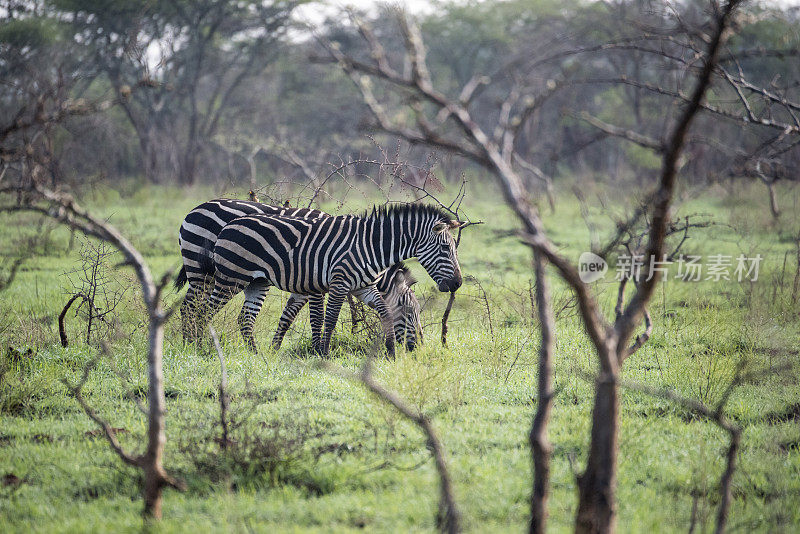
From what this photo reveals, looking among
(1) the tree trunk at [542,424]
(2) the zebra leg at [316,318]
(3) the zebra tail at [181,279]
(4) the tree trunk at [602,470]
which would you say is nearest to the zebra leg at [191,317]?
(3) the zebra tail at [181,279]

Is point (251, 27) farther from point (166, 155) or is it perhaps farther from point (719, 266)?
point (719, 266)

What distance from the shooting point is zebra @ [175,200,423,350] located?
Answer: 20.6ft

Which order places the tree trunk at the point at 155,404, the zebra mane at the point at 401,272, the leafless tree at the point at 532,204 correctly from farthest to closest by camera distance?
the zebra mane at the point at 401,272 → the tree trunk at the point at 155,404 → the leafless tree at the point at 532,204

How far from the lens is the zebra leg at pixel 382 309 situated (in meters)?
5.88

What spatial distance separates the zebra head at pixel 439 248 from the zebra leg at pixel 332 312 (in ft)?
2.36

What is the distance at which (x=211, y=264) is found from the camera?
21.9ft

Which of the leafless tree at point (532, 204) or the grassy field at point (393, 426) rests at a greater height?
the leafless tree at point (532, 204)

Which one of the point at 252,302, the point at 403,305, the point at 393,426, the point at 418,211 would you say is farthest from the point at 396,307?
the point at 393,426

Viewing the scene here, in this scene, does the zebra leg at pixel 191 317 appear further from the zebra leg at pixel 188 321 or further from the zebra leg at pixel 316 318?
the zebra leg at pixel 316 318

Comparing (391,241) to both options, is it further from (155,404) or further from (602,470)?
(602,470)

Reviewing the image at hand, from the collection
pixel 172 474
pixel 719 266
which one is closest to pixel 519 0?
pixel 719 266

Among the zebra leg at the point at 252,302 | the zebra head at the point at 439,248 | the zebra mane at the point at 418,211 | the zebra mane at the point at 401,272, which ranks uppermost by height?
the zebra mane at the point at 418,211

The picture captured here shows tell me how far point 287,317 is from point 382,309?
0.90m

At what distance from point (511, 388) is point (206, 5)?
63.1 ft
